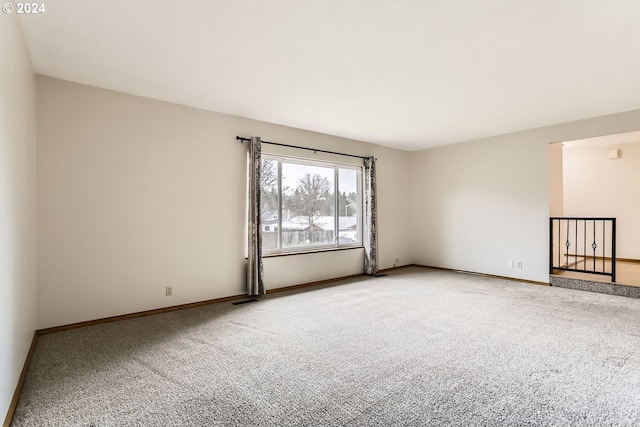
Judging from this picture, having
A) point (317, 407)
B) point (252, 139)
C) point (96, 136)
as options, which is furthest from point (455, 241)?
point (96, 136)

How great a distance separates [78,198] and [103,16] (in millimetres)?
1978

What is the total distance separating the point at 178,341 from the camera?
3115 mm

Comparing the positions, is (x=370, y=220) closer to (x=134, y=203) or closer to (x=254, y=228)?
(x=254, y=228)

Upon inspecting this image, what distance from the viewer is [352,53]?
293 centimetres

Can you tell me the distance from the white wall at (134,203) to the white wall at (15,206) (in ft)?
0.87

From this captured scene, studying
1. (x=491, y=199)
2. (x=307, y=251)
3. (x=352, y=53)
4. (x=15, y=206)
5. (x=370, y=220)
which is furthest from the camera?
(x=370, y=220)

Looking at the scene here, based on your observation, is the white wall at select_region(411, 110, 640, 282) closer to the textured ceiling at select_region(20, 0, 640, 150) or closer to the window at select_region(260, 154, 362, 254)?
the textured ceiling at select_region(20, 0, 640, 150)

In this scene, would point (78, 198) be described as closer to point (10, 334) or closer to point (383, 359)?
point (10, 334)

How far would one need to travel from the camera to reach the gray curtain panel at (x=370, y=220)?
6.38 m

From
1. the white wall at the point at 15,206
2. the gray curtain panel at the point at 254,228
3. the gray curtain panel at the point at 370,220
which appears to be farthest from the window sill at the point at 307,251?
the white wall at the point at 15,206

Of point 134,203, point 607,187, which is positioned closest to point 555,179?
point 607,187

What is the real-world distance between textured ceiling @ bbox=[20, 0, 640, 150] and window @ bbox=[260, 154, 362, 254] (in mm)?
1172

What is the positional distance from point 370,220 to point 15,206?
5089 millimetres

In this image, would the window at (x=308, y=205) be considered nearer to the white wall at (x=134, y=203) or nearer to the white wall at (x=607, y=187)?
the white wall at (x=134, y=203)
